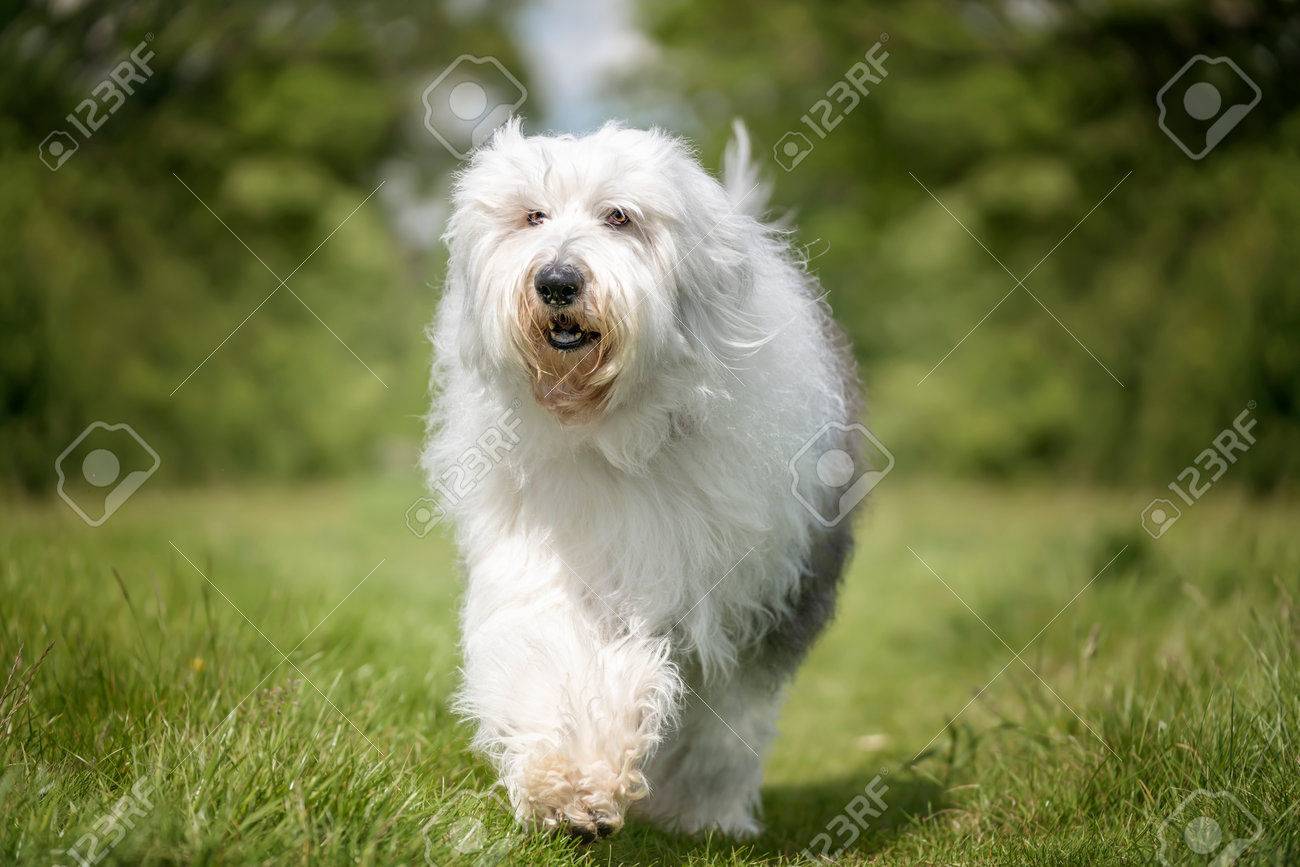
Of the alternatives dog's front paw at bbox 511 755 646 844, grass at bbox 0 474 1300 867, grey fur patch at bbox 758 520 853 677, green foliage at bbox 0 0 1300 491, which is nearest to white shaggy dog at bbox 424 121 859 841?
dog's front paw at bbox 511 755 646 844

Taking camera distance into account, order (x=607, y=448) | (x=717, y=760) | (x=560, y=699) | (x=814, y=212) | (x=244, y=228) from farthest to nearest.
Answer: (x=814, y=212), (x=244, y=228), (x=717, y=760), (x=607, y=448), (x=560, y=699)

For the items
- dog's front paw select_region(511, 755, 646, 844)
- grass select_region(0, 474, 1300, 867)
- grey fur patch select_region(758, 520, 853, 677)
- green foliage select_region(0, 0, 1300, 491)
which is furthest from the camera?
green foliage select_region(0, 0, 1300, 491)

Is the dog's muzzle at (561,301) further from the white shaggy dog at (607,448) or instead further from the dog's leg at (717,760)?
the dog's leg at (717,760)

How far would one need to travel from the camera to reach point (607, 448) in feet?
10.8

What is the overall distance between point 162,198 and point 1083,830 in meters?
12.3

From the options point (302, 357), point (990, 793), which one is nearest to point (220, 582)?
point (990, 793)

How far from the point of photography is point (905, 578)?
8.75m

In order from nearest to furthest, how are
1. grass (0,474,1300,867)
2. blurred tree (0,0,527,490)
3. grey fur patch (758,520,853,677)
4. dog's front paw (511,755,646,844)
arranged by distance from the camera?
grass (0,474,1300,867)
dog's front paw (511,755,646,844)
grey fur patch (758,520,853,677)
blurred tree (0,0,527,490)

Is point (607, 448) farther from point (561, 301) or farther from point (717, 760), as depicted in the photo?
point (717, 760)

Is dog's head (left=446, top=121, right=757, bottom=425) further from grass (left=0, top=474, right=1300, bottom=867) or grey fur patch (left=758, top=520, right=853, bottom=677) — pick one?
grass (left=0, top=474, right=1300, bottom=867)

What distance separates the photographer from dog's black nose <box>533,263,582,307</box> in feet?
10.1

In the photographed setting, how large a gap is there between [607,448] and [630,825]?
4.18 ft

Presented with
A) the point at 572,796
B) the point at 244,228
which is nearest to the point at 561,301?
the point at 572,796

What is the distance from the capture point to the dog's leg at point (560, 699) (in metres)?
2.95
